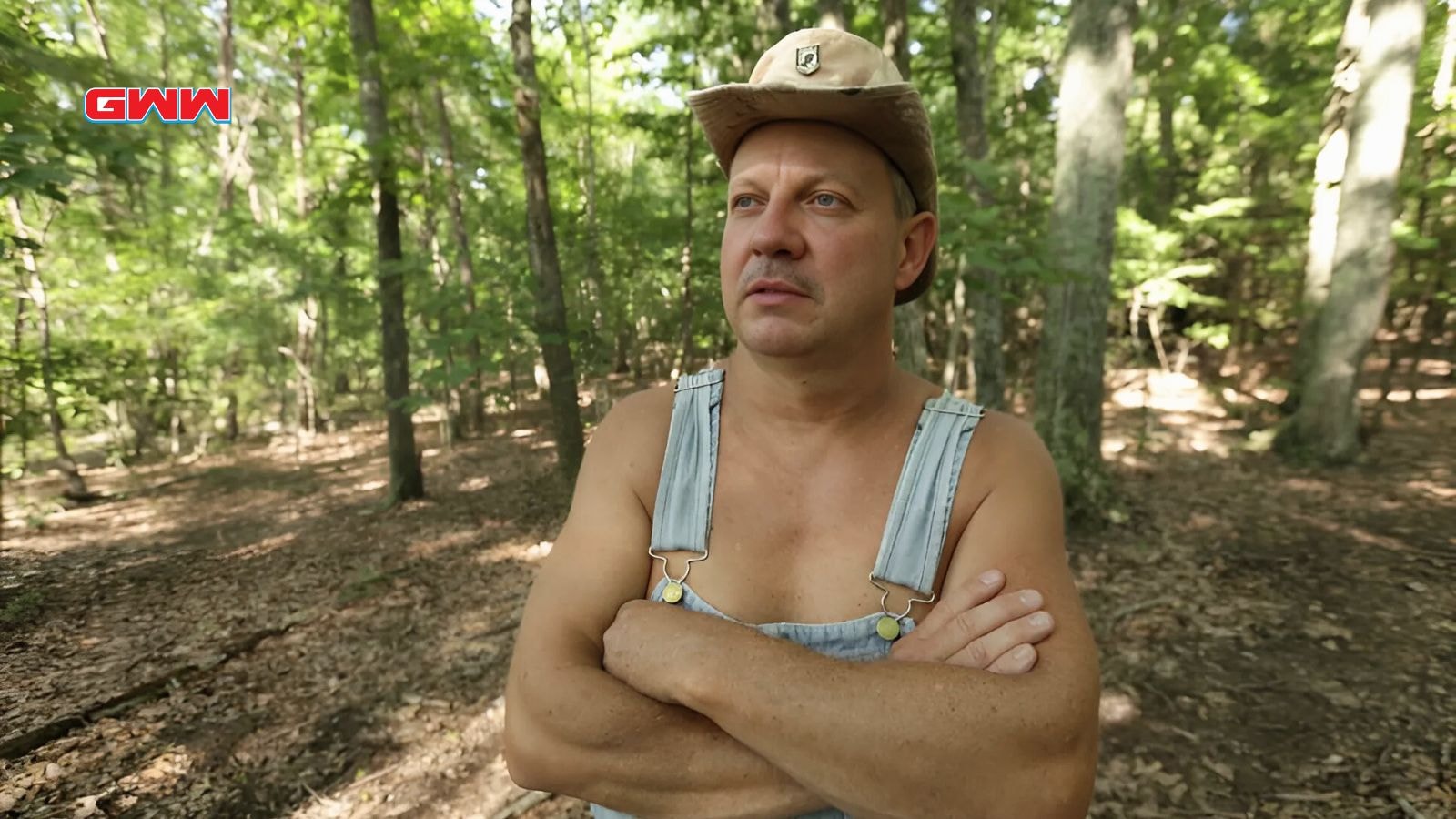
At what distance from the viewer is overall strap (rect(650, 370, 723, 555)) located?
1.55 meters

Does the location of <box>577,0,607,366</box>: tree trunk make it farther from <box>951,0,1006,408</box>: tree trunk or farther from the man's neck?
the man's neck

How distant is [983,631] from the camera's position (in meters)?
1.34

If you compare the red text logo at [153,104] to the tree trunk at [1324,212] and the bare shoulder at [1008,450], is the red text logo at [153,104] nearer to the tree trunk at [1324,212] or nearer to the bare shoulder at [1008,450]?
the bare shoulder at [1008,450]

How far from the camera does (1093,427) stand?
6266mm

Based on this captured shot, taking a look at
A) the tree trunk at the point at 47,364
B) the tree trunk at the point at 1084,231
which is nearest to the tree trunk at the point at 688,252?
the tree trunk at the point at 1084,231

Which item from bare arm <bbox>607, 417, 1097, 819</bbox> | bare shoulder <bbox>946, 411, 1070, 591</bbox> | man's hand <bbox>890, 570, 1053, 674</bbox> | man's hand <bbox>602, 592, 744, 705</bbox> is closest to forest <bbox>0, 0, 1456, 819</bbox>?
man's hand <bbox>602, 592, 744, 705</bbox>

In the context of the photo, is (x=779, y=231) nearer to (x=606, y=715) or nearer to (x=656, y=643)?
(x=656, y=643)

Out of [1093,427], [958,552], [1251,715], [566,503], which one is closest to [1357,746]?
[1251,715]

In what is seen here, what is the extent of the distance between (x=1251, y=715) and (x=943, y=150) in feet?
19.3

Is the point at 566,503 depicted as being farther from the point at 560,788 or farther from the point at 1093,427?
the point at 560,788

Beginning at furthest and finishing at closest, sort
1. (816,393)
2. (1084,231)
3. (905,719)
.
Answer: (1084,231), (816,393), (905,719)

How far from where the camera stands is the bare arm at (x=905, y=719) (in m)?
1.19

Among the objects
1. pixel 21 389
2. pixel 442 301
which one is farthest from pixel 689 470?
pixel 442 301

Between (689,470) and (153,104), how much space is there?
10.1ft
